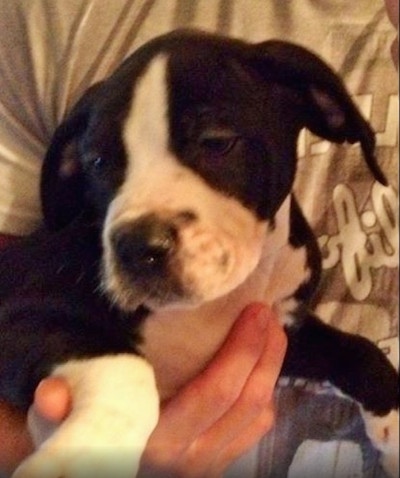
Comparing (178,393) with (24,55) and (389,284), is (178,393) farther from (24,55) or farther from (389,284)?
(24,55)

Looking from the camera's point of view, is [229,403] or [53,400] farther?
[229,403]

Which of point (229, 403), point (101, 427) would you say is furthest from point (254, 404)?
point (101, 427)

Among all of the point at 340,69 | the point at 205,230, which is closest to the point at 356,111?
the point at 340,69

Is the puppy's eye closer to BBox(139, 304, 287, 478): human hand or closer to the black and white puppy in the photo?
the black and white puppy

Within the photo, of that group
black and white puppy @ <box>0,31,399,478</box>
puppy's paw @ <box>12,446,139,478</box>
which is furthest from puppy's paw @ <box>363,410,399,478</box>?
puppy's paw @ <box>12,446,139,478</box>

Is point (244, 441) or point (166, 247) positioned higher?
point (166, 247)

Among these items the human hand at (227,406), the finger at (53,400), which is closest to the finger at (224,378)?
the human hand at (227,406)

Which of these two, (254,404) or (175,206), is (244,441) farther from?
(175,206)

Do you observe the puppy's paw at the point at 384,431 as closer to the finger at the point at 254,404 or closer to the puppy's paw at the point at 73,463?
the finger at the point at 254,404
